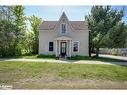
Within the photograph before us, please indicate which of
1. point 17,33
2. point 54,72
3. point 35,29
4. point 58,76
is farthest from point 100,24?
point 58,76

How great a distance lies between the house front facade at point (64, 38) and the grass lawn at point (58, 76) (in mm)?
1370

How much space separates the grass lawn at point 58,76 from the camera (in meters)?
7.57

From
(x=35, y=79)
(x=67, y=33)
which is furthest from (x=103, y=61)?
(x=67, y=33)

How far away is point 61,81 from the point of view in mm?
7953

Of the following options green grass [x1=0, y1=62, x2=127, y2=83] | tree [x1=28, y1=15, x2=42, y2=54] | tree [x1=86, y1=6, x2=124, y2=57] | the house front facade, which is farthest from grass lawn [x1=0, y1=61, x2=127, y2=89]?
tree [x1=86, y1=6, x2=124, y2=57]

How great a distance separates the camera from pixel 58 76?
27.5ft

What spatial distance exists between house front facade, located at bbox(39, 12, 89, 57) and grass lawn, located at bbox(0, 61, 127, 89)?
1.37m

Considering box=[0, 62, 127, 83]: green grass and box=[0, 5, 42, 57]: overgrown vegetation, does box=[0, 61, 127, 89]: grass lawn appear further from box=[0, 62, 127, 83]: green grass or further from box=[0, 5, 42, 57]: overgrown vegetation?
box=[0, 5, 42, 57]: overgrown vegetation

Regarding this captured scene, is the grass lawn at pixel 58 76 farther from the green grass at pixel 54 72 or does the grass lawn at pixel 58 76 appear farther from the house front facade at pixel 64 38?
the house front facade at pixel 64 38

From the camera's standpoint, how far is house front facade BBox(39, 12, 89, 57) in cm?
1102

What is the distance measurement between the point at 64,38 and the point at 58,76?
5679 millimetres


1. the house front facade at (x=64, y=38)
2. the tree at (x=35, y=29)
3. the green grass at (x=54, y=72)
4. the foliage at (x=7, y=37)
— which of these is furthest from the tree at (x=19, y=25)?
the house front facade at (x=64, y=38)
